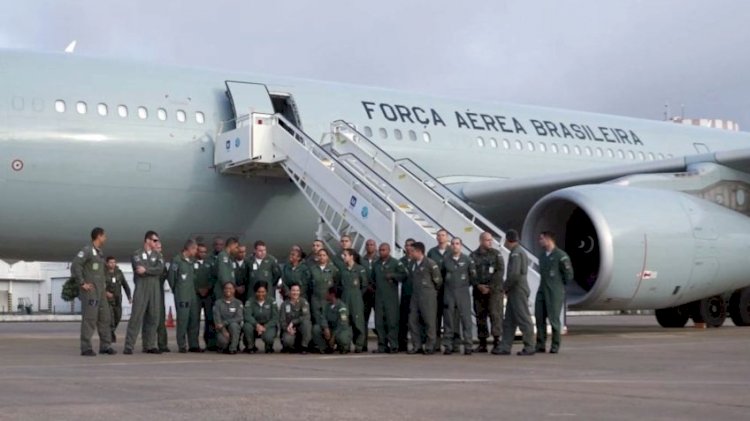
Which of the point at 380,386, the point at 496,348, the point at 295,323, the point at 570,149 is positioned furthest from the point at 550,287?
the point at 570,149

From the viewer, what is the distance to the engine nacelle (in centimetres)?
1368

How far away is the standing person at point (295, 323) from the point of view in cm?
1127

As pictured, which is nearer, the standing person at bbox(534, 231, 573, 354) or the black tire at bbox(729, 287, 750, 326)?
the standing person at bbox(534, 231, 573, 354)

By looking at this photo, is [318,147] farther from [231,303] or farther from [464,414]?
[464,414]

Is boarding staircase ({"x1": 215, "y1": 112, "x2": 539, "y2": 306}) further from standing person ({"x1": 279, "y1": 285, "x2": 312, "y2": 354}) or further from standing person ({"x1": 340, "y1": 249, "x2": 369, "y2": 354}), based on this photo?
standing person ({"x1": 279, "y1": 285, "x2": 312, "y2": 354})

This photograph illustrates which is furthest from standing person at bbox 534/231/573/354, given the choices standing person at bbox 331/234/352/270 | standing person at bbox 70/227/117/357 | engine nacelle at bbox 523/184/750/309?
standing person at bbox 70/227/117/357

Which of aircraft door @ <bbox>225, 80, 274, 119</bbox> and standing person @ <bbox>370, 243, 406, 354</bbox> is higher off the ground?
aircraft door @ <bbox>225, 80, 274, 119</bbox>

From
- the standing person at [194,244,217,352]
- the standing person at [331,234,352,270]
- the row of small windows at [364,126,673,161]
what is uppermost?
the row of small windows at [364,126,673,161]

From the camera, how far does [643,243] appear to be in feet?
45.3

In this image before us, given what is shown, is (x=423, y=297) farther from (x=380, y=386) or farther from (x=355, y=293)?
(x=380, y=386)

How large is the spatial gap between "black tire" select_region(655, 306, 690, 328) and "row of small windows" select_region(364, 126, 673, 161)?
11.5ft

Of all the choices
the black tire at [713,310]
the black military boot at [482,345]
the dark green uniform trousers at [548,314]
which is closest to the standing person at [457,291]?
the black military boot at [482,345]

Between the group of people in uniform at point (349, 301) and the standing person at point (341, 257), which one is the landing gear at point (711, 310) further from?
the standing person at point (341, 257)

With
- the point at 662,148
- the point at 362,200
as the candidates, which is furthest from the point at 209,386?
the point at 662,148
